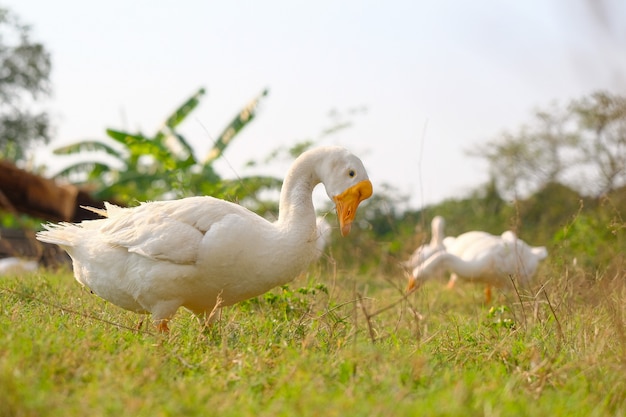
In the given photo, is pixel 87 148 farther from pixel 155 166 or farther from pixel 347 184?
pixel 347 184

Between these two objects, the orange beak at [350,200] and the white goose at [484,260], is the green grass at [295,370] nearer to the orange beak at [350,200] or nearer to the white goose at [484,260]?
the orange beak at [350,200]

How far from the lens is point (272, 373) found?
3.11m

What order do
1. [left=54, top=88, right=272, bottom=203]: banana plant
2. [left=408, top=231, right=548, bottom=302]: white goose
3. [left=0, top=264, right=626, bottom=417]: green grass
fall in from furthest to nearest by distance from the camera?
[left=54, top=88, right=272, bottom=203]: banana plant → [left=408, top=231, right=548, bottom=302]: white goose → [left=0, top=264, right=626, bottom=417]: green grass

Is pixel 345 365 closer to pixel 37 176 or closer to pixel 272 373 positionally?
pixel 272 373

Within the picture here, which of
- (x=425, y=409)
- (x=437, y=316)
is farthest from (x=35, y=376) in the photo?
(x=437, y=316)

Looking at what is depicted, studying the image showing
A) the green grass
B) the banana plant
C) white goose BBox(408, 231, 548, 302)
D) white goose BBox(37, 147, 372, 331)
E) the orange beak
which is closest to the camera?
the green grass

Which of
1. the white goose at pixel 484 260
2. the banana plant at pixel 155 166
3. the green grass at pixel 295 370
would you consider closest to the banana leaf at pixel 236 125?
the banana plant at pixel 155 166

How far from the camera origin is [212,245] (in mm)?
3973

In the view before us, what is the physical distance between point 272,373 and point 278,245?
42.0 inches

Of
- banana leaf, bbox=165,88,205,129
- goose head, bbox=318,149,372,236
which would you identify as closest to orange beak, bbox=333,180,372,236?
goose head, bbox=318,149,372,236

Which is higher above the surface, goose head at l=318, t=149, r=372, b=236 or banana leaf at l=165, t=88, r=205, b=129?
banana leaf at l=165, t=88, r=205, b=129

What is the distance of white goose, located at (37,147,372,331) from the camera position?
4.01 m

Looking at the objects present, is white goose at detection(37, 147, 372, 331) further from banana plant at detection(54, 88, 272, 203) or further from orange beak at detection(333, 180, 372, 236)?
banana plant at detection(54, 88, 272, 203)

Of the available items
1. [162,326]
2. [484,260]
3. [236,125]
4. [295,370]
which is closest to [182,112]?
[236,125]
